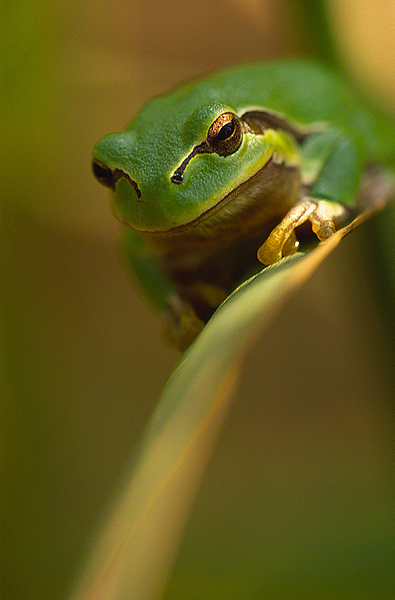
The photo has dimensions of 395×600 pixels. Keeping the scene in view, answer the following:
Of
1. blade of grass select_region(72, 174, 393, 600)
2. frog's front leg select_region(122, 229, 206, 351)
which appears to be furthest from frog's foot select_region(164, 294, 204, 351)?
blade of grass select_region(72, 174, 393, 600)

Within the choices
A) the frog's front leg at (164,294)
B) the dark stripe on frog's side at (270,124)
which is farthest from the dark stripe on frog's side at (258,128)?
the frog's front leg at (164,294)

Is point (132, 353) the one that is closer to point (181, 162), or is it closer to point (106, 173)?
point (106, 173)

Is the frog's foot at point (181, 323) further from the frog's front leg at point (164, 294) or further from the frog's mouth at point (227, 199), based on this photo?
the frog's mouth at point (227, 199)

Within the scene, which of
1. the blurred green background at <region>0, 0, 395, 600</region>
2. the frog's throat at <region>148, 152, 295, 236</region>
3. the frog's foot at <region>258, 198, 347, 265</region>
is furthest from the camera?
the blurred green background at <region>0, 0, 395, 600</region>

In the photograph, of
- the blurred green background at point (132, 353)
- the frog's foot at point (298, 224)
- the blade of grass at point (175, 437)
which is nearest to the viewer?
the blade of grass at point (175, 437)

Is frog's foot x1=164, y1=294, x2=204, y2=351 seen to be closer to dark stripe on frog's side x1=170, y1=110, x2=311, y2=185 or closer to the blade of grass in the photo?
dark stripe on frog's side x1=170, y1=110, x2=311, y2=185

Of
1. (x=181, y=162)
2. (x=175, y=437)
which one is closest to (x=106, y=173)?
(x=181, y=162)

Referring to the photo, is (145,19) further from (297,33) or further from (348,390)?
(348,390)
